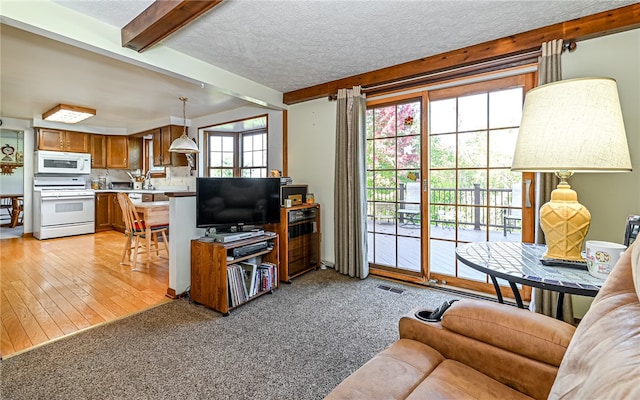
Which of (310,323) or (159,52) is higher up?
(159,52)

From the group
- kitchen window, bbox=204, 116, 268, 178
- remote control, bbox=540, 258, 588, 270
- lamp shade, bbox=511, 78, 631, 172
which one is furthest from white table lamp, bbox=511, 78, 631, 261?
kitchen window, bbox=204, 116, 268, 178

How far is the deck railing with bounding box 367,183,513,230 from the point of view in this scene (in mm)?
2850

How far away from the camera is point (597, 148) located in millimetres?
1272

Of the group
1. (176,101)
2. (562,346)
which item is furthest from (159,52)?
(562,346)

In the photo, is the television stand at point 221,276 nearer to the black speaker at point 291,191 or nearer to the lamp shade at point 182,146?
the black speaker at point 291,191

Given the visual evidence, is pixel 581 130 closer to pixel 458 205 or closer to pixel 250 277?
pixel 458 205

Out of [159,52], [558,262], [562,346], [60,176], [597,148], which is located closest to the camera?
[562,346]

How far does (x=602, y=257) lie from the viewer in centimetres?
125

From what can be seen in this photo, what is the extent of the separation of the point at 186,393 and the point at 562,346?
1.76m

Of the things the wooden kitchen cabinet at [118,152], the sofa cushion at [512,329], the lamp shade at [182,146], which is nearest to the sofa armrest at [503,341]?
the sofa cushion at [512,329]

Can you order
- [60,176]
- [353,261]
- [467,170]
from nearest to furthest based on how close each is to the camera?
1. [467,170]
2. [353,261]
3. [60,176]

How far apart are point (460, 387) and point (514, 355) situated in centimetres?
24

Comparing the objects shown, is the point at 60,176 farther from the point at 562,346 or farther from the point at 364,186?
the point at 562,346

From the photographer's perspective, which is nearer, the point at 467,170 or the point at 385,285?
the point at 467,170
